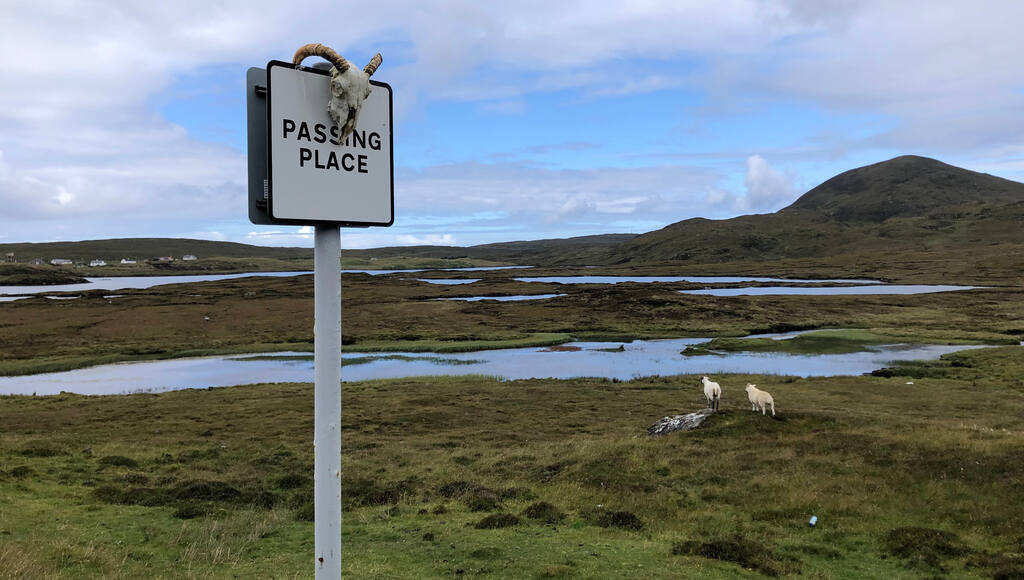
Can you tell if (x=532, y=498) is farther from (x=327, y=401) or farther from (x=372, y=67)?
(x=372, y=67)

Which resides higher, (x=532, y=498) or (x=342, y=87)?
(x=342, y=87)

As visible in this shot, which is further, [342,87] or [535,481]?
[535,481]

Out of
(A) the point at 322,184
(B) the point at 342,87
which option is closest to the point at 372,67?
(B) the point at 342,87

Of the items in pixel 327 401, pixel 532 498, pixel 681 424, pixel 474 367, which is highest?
pixel 327 401

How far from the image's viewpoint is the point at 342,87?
12.1 ft

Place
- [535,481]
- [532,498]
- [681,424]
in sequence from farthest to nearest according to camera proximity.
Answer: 1. [681,424]
2. [535,481]
3. [532,498]

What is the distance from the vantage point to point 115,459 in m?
19.5

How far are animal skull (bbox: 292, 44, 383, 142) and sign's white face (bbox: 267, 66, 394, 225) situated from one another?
67 mm

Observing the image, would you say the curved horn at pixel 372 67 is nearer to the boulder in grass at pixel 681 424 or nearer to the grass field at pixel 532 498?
the grass field at pixel 532 498

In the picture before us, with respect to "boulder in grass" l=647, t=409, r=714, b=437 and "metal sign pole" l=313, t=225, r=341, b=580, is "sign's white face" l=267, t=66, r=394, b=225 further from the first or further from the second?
"boulder in grass" l=647, t=409, r=714, b=437

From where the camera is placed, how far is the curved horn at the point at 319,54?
3.69m

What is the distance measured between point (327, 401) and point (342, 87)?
195 centimetres

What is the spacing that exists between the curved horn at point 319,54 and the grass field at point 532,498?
8061 millimetres

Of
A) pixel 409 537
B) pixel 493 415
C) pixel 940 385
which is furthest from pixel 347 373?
pixel 940 385
